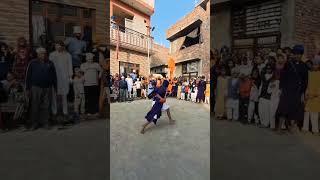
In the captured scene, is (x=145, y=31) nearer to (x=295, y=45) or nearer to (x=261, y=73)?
(x=261, y=73)

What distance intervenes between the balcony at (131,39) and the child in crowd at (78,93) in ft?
4.05

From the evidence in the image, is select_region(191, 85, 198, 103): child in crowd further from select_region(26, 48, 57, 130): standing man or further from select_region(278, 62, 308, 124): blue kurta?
select_region(26, 48, 57, 130): standing man

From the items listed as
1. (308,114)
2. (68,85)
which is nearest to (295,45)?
(308,114)

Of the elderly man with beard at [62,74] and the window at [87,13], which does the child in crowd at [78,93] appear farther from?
the window at [87,13]

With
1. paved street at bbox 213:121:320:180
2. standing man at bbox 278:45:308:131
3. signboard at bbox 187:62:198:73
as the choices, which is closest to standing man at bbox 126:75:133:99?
signboard at bbox 187:62:198:73

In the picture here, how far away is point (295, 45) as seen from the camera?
5.00 m

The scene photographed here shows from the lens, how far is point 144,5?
520 cm

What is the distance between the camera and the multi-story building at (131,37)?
4.40m

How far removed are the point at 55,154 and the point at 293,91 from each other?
3.79 m

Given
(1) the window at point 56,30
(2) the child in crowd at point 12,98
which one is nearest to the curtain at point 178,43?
(1) the window at point 56,30

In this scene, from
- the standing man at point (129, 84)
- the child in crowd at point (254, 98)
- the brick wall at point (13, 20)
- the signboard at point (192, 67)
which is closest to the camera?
the signboard at point (192, 67)

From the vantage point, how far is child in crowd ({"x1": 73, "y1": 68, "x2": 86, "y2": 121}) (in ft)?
18.2

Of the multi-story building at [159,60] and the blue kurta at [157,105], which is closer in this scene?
the blue kurta at [157,105]

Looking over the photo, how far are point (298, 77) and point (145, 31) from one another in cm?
268
